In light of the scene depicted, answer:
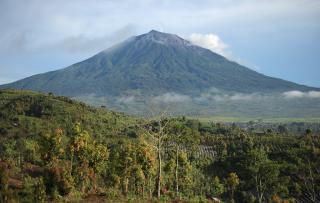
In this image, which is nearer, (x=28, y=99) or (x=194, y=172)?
(x=194, y=172)

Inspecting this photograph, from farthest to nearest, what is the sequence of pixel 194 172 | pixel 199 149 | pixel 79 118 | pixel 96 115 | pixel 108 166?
pixel 96 115 < pixel 79 118 < pixel 199 149 < pixel 194 172 < pixel 108 166

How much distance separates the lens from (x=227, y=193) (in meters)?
88.1

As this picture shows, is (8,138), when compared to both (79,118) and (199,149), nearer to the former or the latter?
(79,118)

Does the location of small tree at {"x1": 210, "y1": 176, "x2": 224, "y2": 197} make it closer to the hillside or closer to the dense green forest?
the dense green forest

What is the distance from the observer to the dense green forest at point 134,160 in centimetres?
3775

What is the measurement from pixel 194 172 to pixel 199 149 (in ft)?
95.2

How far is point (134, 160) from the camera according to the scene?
58031mm

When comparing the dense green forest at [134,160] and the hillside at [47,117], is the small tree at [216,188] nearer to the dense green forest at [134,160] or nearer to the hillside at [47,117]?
the dense green forest at [134,160]

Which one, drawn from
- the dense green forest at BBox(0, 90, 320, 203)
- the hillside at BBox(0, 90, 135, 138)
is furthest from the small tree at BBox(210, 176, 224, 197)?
the hillside at BBox(0, 90, 135, 138)

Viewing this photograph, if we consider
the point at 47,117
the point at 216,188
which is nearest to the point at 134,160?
the point at 216,188

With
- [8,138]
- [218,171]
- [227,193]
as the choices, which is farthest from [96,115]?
[227,193]

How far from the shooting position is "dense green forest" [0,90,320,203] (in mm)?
37750

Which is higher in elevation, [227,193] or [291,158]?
[291,158]

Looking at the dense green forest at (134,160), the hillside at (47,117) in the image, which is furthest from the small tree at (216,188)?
the hillside at (47,117)
